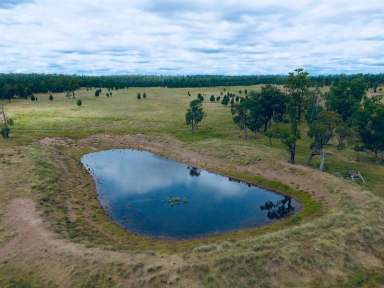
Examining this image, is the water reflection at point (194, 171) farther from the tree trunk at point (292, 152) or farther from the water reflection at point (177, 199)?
the tree trunk at point (292, 152)

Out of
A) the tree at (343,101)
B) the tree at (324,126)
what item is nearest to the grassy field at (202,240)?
the tree at (324,126)

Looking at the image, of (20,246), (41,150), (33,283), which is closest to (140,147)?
(41,150)

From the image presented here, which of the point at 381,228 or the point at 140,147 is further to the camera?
the point at 140,147

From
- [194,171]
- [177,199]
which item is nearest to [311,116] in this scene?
[194,171]

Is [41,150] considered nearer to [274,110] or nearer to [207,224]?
[207,224]

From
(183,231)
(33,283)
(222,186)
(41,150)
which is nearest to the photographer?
(33,283)

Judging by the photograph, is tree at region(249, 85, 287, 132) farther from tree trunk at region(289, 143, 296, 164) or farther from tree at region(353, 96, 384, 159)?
tree trunk at region(289, 143, 296, 164)
